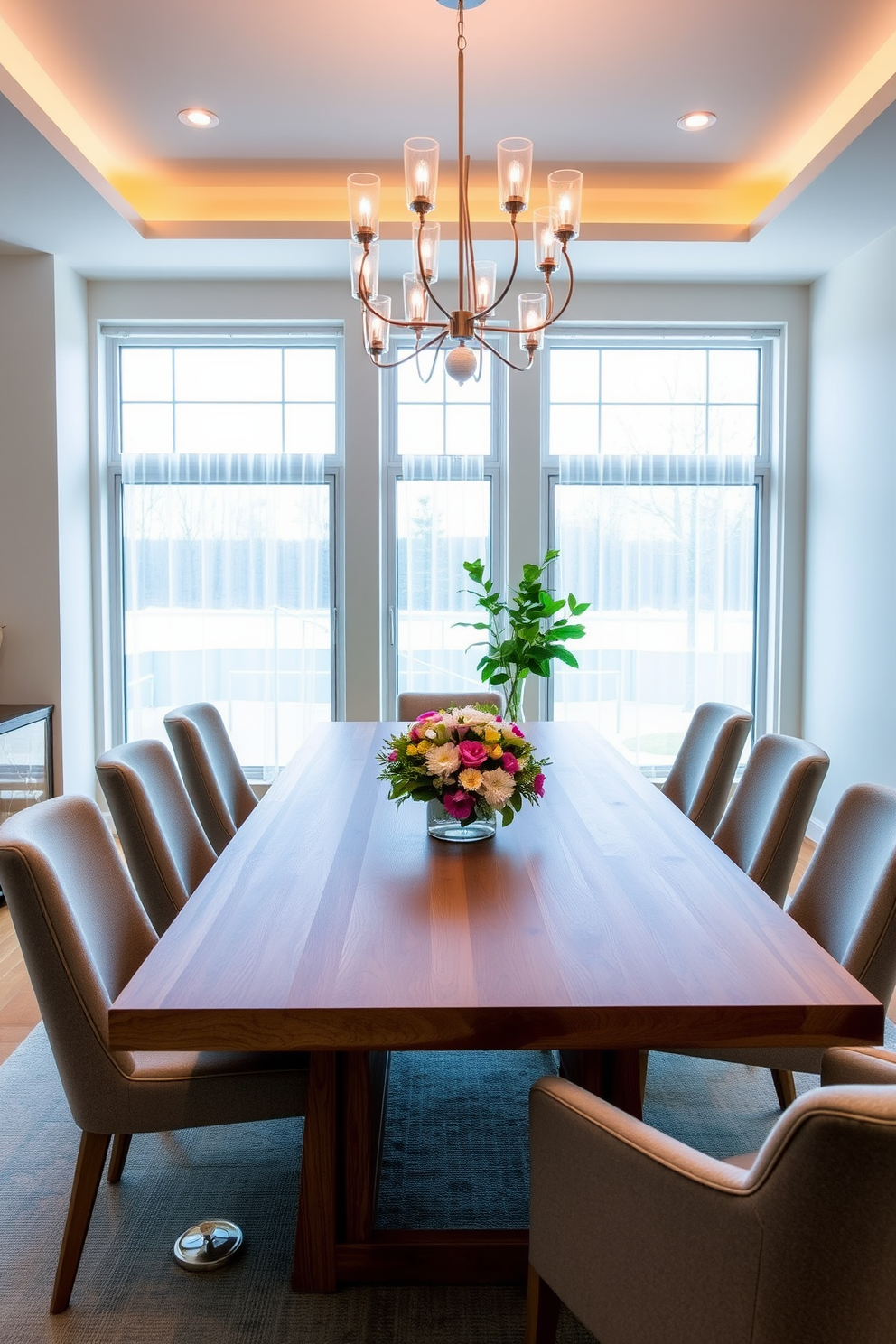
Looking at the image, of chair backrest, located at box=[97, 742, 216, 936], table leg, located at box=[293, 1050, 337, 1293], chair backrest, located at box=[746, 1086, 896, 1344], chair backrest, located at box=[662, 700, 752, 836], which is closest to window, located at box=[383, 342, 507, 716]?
chair backrest, located at box=[662, 700, 752, 836]

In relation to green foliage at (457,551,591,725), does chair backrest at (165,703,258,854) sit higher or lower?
lower

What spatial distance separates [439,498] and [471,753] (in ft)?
10.4

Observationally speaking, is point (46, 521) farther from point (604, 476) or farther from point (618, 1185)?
point (618, 1185)

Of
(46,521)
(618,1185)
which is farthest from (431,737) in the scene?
(46,521)

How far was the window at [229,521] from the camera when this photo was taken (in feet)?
16.3

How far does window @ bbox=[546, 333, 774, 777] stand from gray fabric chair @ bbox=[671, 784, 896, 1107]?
3.06 meters

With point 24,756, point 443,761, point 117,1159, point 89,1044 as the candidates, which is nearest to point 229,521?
point 24,756

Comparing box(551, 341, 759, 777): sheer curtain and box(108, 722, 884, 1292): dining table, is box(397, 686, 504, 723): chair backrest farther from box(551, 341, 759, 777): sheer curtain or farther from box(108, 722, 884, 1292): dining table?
box(108, 722, 884, 1292): dining table

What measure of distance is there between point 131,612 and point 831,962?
427cm

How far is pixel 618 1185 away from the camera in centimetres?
118

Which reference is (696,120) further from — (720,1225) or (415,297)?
(720,1225)

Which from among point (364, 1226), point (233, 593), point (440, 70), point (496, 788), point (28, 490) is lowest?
point (364, 1226)

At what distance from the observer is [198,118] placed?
11.6ft

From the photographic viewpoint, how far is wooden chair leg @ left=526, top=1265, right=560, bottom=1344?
140 centimetres
